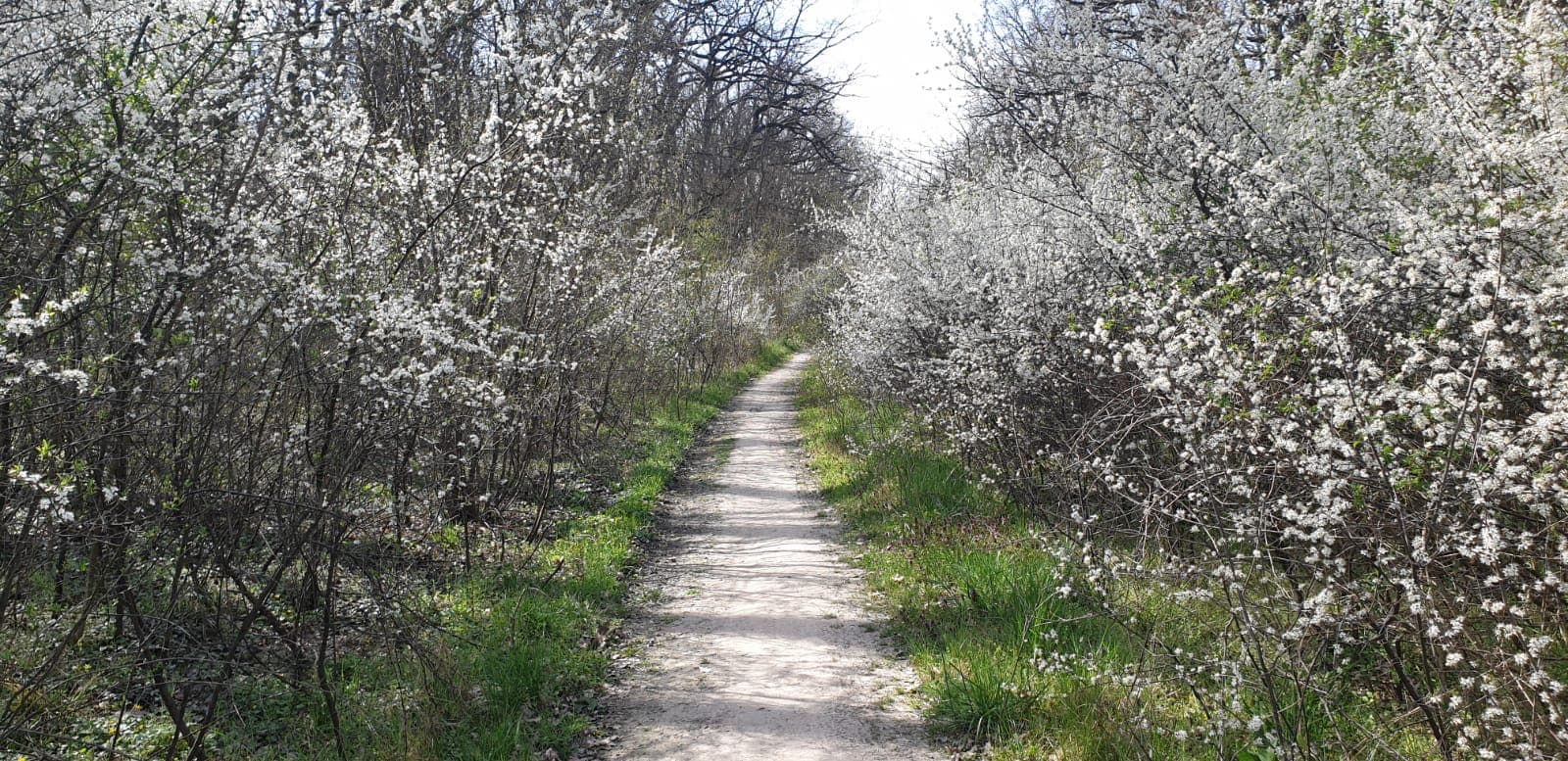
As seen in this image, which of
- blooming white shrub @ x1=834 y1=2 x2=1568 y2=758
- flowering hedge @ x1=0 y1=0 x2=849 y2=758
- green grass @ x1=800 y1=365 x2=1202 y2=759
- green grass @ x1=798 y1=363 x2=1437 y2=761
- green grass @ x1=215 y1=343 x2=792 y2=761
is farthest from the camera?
green grass @ x1=215 y1=343 x2=792 y2=761

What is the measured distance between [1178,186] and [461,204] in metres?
4.67

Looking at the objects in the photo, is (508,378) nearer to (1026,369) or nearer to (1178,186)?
(1026,369)

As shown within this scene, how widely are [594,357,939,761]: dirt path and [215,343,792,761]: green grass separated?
280mm

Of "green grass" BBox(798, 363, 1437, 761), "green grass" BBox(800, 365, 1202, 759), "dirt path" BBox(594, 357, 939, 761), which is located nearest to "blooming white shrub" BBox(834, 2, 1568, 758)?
"green grass" BBox(798, 363, 1437, 761)

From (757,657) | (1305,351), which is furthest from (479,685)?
(1305,351)

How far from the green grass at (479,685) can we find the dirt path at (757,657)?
28 centimetres

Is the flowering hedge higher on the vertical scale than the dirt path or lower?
higher

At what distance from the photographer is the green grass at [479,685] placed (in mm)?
4055

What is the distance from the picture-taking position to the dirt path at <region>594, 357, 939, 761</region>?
4109 millimetres

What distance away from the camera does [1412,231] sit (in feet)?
11.4

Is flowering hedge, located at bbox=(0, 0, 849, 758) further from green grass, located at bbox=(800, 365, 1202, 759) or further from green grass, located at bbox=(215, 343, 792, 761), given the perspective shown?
green grass, located at bbox=(800, 365, 1202, 759)

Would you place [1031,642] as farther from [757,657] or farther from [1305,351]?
[1305,351]

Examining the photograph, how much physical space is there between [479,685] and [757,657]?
151 cm

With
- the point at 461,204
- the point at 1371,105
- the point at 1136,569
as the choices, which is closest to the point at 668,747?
the point at 1136,569
